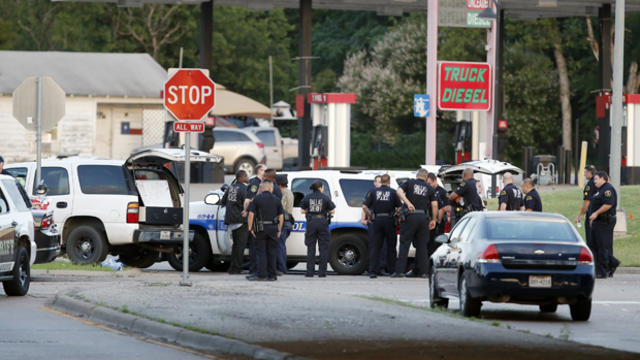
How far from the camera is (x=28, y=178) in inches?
922

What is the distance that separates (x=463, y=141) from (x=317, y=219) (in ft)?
70.1

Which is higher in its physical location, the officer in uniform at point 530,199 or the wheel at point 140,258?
the officer in uniform at point 530,199

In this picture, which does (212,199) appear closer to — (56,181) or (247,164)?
(56,181)

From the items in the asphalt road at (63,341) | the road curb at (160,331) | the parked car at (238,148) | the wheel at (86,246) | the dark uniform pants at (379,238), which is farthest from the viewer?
the parked car at (238,148)

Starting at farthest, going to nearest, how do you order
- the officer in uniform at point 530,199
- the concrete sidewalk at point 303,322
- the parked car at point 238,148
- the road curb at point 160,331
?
1. the parked car at point 238,148
2. the officer in uniform at point 530,199
3. the concrete sidewalk at point 303,322
4. the road curb at point 160,331

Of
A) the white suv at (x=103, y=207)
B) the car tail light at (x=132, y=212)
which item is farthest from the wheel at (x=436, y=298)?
the car tail light at (x=132, y=212)

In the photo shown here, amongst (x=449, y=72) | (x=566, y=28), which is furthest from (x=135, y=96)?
(x=566, y=28)

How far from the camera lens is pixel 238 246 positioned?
75.6 feet

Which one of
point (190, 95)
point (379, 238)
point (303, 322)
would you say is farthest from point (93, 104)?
point (303, 322)

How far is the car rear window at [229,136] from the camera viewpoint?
47.9 m

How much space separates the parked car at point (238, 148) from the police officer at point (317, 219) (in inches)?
984

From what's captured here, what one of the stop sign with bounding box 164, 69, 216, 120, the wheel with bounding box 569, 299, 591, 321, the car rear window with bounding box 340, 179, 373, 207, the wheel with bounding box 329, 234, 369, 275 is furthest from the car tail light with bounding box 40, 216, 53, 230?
the wheel with bounding box 569, 299, 591, 321

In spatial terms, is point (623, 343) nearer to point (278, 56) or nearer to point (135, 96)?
point (135, 96)

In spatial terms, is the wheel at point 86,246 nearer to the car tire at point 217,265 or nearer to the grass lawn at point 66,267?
the grass lawn at point 66,267
